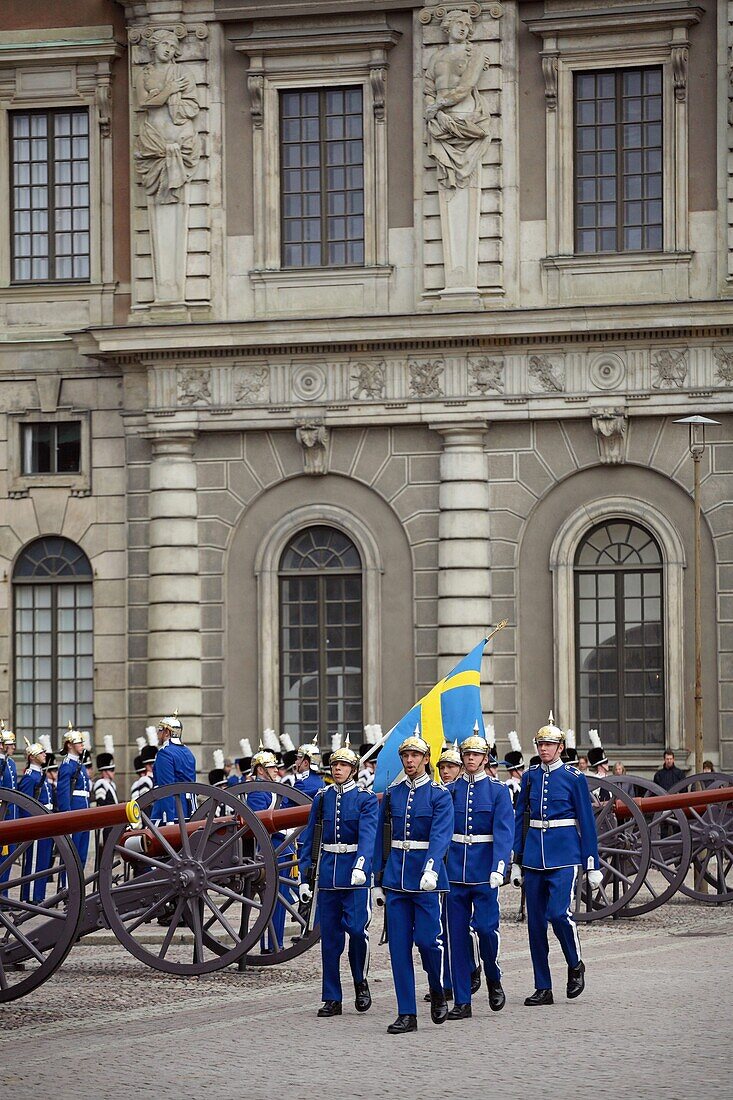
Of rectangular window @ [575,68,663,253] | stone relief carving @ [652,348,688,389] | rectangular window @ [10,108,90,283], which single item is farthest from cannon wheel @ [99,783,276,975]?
rectangular window @ [10,108,90,283]

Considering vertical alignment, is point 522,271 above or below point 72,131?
below

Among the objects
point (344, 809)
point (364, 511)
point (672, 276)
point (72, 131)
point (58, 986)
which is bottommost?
point (58, 986)

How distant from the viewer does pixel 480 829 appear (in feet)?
49.9

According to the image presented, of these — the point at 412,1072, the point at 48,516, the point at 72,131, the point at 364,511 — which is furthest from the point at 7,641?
the point at 412,1072

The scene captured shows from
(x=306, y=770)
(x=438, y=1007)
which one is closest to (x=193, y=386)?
(x=306, y=770)

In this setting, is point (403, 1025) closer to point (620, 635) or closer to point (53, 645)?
point (620, 635)

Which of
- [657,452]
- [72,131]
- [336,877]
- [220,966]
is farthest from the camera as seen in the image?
[72,131]

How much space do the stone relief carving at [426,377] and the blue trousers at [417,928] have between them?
16.9 metres

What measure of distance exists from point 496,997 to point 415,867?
1170 millimetres

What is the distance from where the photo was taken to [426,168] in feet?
101

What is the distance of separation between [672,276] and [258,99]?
642 centimetres

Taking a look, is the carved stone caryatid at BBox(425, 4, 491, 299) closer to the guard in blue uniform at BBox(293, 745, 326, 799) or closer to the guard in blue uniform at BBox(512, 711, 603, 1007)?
the guard in blue uniform at BBox(293, 745, 326, 799)

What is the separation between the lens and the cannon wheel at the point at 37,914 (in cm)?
1491

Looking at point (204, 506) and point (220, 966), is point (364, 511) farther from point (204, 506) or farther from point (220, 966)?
point (220, 966)
